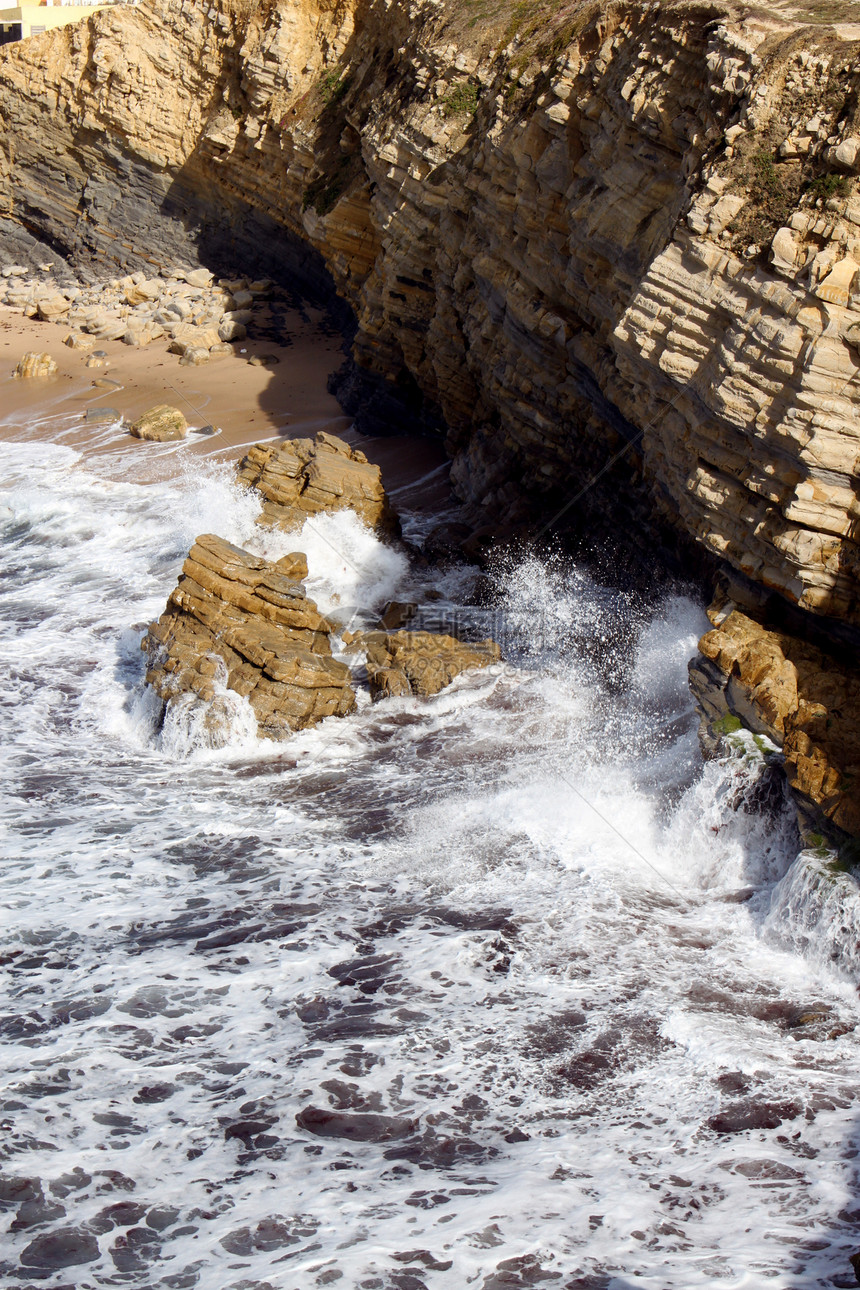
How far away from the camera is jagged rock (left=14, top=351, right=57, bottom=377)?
84.1 ft

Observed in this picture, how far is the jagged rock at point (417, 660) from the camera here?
44.2 feet

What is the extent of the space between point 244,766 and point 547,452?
281 inches

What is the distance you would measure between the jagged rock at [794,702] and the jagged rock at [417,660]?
12.4ft

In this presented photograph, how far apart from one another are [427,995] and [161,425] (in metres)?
16.5

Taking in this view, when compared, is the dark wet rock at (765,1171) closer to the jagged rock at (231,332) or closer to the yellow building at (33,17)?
the jagged rock at (231,332)

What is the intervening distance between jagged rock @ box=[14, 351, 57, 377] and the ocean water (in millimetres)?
14223

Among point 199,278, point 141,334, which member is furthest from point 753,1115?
point 199,278

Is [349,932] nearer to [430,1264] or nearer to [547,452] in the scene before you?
[430,1264]

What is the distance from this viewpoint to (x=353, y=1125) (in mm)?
7129

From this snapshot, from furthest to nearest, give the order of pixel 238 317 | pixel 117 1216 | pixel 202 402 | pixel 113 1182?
pixel 238 317, pixel 202 402, pixel 113 1182, pixel 117 1216

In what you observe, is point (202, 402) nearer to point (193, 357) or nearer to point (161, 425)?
point (161, 425)

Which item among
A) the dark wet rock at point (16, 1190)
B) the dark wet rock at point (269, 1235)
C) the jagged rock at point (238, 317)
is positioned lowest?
the dark wet rock at point (16, 1190)

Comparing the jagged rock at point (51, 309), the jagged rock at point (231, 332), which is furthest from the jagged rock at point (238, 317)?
the jagged rock at point (51, 309)

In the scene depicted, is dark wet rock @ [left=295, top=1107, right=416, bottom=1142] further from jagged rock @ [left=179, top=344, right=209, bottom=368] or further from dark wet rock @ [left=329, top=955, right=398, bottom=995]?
jagged rock @ [left=179, top=344, right=209, bottom=368]
